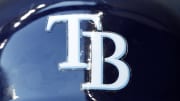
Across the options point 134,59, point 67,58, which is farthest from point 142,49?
point 67,58

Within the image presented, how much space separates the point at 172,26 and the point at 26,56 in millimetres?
248

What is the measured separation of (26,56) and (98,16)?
132 mm

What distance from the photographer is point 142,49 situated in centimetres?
97

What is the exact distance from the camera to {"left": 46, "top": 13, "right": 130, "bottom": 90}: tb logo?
95 cm

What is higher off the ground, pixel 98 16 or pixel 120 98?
pixel 98 16

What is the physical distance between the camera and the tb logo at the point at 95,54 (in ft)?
3.11

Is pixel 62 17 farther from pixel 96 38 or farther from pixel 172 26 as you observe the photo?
pixel 172 26

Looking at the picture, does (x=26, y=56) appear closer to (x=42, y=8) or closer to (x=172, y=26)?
(x=42, y=8)

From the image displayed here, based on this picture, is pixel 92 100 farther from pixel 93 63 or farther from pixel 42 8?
pixel 42 8

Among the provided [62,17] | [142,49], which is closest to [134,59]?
[142,49]

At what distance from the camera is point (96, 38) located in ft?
3.11

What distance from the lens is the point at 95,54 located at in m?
0.95

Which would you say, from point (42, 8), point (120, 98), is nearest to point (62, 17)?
point (42, 8)

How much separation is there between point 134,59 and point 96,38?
0.07 meters
